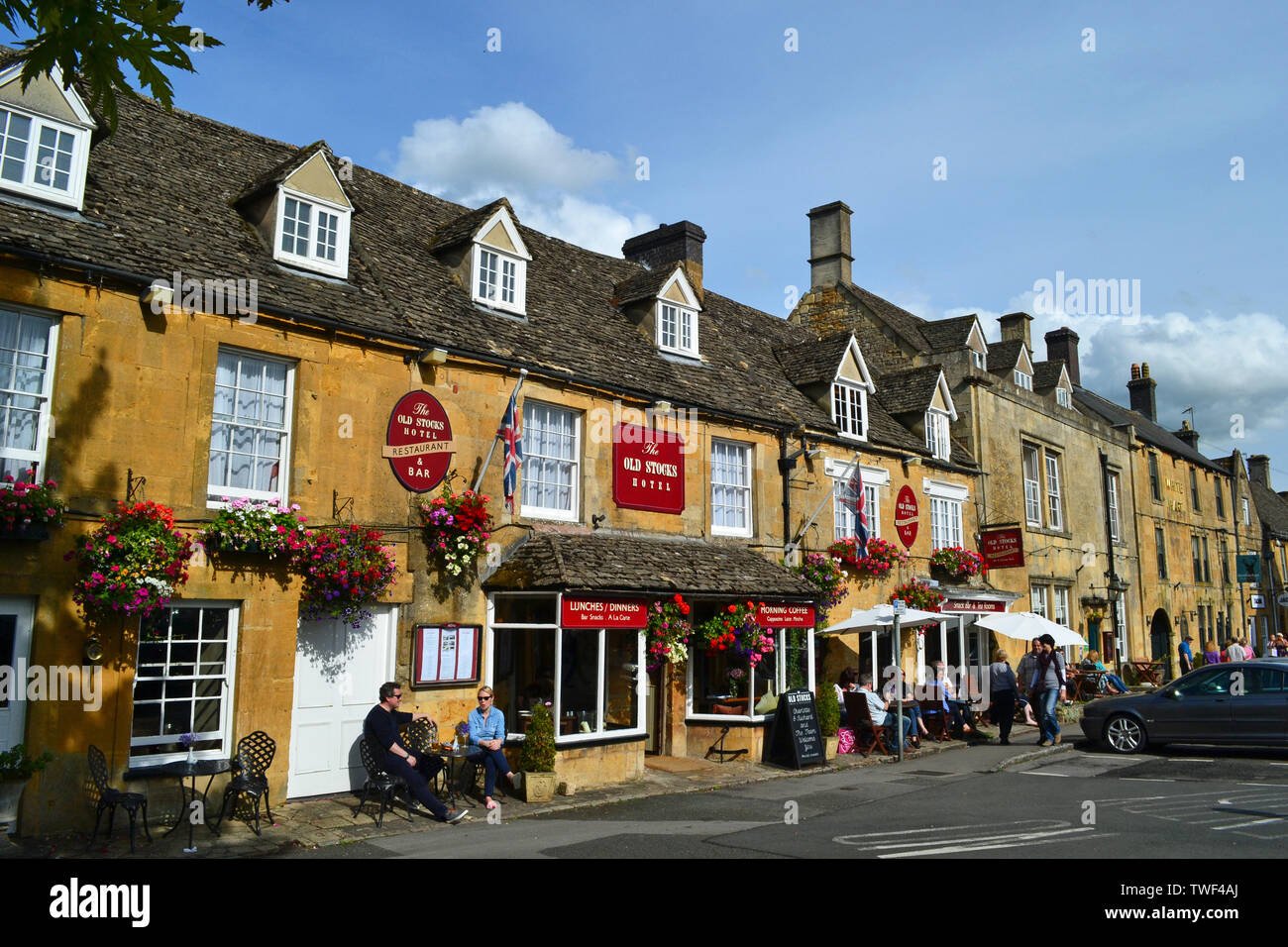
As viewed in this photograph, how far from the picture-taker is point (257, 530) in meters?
11.1

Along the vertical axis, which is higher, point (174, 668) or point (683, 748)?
point (174, 668)

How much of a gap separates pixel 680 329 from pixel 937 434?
27.0 ft

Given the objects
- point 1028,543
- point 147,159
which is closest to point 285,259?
point 147,159

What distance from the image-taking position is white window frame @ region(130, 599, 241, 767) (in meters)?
10.6

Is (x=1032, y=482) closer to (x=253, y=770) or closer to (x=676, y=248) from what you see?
(x=676, y=248)

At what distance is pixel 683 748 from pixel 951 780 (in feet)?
14.8

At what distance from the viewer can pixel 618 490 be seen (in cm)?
1591

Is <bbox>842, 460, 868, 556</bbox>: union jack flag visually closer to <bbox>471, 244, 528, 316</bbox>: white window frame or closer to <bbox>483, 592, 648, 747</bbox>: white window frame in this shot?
<bbox>483, 592, 648, 747</bbox>: white window frame

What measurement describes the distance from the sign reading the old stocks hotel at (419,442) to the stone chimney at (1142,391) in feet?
129

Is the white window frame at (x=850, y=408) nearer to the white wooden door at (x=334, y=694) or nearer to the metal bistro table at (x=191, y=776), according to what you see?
the white wooden door at (x=334, y=694)

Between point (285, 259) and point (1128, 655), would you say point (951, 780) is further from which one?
point (1128, 655)

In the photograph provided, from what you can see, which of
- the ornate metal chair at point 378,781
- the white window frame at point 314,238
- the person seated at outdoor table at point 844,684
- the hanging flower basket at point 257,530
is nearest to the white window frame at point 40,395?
the hanging flower basket at point 257,530

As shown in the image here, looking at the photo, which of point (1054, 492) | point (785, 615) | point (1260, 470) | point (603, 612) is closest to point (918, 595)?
point (785, 615)

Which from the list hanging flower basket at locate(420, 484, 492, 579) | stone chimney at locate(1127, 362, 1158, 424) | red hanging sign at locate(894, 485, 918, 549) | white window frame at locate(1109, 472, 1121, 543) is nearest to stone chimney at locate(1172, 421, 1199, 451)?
stone chimney at locate(1127, 362, 1158, 424)
